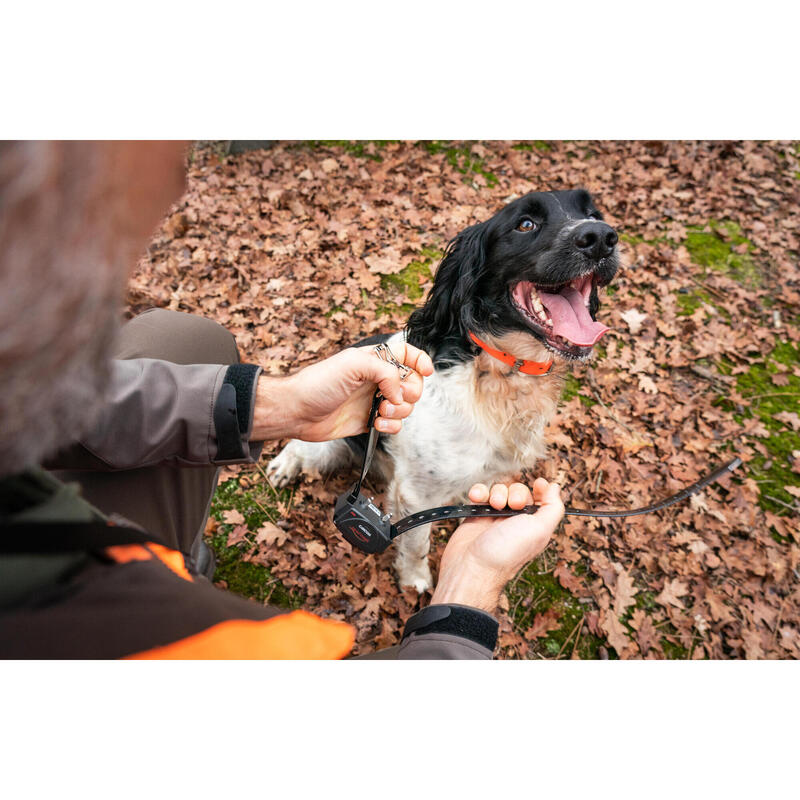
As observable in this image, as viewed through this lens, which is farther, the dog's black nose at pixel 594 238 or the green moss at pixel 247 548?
the green moss at pixel 247 548

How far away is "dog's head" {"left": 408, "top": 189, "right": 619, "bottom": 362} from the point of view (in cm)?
240

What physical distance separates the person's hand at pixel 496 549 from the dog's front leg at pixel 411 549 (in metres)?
0.77

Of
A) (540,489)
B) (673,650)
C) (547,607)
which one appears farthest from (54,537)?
(673,650)

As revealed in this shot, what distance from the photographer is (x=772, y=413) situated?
421 cm

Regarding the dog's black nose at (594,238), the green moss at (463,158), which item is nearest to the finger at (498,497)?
the dog's black nose at (594,238)

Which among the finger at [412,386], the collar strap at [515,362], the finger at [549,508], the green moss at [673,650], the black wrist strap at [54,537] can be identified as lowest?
the green moss at [673,650]

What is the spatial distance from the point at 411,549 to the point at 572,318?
1816 mm

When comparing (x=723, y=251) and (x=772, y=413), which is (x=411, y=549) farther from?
(x=723, y=251)

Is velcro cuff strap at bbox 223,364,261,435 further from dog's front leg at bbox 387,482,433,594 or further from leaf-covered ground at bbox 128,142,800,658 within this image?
leaf-covered ground at bbox 128,142,800,658

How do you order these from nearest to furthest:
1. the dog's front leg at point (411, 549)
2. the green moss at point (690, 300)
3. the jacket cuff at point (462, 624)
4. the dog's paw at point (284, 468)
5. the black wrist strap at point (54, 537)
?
the black wrist strap at point (54, 537), the jacket cuff at point (462, 624), the dog's front leg at point (411, 549), the dog's paw at point (284, 468), the green moss at point (690, 300)

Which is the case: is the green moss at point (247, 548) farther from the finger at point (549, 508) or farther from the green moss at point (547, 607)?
the finger at point (549, 508)

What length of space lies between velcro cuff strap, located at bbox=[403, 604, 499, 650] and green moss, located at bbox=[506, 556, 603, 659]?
161cm

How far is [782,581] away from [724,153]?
5843 millimetres

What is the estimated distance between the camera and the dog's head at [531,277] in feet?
7.88
